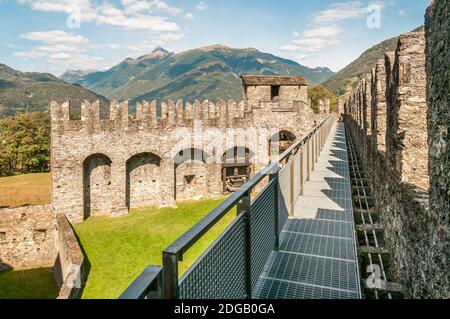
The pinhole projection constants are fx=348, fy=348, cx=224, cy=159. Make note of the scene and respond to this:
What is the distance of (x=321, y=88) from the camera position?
6331cm

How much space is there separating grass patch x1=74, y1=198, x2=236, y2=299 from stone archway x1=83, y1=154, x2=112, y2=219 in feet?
2.61

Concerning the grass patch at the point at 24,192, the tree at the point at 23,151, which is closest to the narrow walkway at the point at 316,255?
the grass patch at the point at 24,192

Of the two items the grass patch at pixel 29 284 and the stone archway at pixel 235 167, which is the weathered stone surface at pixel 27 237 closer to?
the grass patch at pixel 29 284

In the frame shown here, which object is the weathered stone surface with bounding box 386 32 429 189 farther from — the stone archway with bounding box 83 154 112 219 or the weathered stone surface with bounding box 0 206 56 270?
the weathered stone surface with bounding box 0 206 56 270

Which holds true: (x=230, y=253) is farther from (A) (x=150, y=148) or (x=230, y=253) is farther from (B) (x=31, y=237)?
(B) (x=31, y=237)

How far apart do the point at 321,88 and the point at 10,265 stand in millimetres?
55400

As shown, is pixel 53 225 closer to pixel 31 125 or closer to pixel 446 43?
pixel 446 43

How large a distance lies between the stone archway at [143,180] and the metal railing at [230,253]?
807 inches

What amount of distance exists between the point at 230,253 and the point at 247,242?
499 millimetres

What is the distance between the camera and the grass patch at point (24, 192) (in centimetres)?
2629

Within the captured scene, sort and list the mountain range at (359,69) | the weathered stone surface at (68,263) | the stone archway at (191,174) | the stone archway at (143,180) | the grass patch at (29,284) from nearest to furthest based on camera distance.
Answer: the weathered stone surface at (68,263), the grass patch at (29,284), the stone archway at (143,180), the stone archway at (191,174), the mountain range at (359,69)

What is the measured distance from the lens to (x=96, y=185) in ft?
77.0

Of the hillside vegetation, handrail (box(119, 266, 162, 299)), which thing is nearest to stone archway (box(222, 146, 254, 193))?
handrail (box(119, 266, 162, 299))
